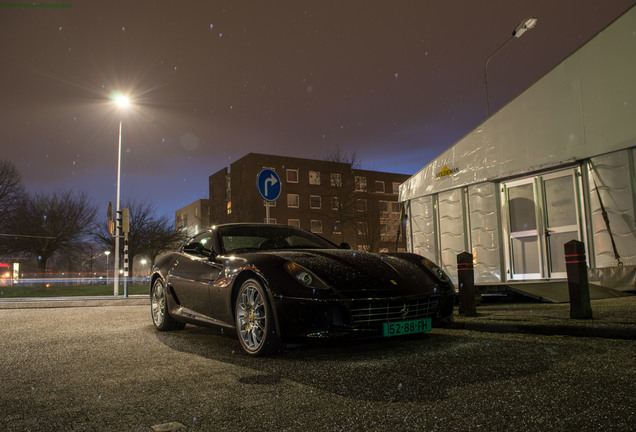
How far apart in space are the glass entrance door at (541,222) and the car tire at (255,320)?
22.3 feet

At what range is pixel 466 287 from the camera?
6500 millimetres

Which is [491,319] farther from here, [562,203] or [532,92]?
[532,92]

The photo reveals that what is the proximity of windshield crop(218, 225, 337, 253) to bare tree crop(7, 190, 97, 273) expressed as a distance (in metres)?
32.4

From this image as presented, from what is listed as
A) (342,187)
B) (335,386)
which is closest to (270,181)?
(335,386)

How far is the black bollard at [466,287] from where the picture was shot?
6395 millimetres

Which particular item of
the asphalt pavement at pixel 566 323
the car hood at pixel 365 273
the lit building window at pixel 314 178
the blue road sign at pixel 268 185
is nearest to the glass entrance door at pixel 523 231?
the asphalt pavement at pixel 566 323

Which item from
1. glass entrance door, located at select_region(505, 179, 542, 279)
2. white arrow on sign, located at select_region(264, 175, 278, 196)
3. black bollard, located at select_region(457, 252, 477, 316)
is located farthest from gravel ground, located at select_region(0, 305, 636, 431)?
glass entrance door, located at select_region(505, 179, 542, 279)

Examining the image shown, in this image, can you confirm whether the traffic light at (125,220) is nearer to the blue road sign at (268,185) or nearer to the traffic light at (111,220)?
the traffic light at (111,220)

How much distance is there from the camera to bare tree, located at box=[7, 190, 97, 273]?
33594 mm

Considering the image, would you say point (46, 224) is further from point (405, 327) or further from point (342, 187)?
point (405, 327)

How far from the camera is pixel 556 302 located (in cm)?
754

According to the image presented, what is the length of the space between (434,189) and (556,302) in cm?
491

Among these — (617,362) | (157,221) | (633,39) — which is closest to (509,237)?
(633,39)

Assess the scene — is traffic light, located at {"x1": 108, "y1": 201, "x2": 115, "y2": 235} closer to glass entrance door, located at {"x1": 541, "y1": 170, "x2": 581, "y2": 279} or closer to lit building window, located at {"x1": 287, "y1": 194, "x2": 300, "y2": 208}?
glass entrance door, located at {"x1": 541, "y1": 170, "x2": 581, "y2": 279}
